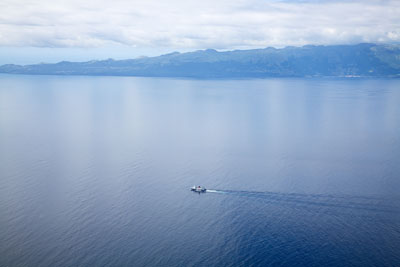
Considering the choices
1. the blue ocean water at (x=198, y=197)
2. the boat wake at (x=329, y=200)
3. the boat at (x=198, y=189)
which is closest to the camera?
the blue ocean water at (x=198, y=197)

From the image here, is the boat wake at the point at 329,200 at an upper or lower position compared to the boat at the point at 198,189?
lower

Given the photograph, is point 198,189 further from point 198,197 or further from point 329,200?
point 329,200

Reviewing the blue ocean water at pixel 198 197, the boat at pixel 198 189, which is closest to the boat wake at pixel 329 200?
the blue ocean water at pixel 198 197

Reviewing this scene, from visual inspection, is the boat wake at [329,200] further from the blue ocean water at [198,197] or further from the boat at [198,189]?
the boat at [198,189]

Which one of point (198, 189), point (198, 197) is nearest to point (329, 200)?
point (198, 197)

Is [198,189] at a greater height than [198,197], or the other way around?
[198,189]

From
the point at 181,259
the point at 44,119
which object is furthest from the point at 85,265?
the point at 44,119

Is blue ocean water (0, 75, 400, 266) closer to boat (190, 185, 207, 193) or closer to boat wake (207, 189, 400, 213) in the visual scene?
boat wake (207, 189, 400, 213)

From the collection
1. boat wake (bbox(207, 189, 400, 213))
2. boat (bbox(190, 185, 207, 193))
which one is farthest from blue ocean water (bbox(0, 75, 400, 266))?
boat (bbox(190, 185, 207, 193))
